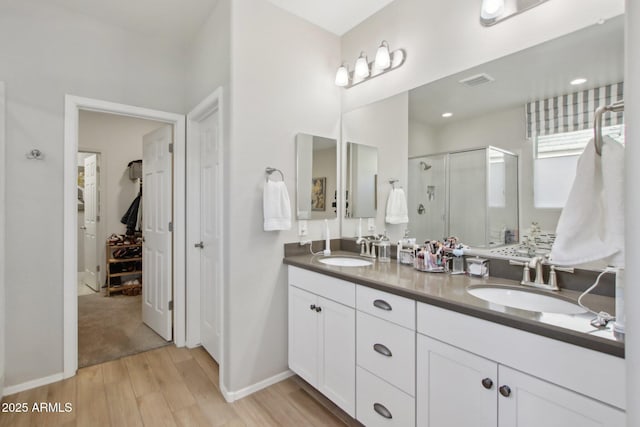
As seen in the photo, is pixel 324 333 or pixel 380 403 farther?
pixel 324 333

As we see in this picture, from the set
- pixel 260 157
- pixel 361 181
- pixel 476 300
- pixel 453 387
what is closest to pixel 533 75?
pixel 476 300

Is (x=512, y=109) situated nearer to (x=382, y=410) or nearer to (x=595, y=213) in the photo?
(x=595, y=213)

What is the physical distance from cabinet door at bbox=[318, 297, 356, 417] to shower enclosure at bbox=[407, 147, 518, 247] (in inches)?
29.2

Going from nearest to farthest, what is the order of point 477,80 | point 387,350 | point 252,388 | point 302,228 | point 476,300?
point 476,300 → point 387,350 → point 477,80 → point 252,388 → point 302,228

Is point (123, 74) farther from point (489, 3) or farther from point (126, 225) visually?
point (126, 225)

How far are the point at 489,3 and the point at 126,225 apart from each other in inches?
200

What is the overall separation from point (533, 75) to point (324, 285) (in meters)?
1.55

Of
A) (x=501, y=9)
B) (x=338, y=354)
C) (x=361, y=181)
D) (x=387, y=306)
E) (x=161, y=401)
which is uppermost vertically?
(x=501, y=9)

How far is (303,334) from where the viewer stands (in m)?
2.03

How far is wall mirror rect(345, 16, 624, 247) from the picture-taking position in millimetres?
1330

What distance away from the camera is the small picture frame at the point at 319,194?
2.38m

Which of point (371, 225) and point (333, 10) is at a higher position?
point (333, 10)

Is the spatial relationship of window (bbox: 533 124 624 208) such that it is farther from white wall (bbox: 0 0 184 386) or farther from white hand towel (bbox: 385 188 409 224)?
white wall (bbox: 0 0 184 386)

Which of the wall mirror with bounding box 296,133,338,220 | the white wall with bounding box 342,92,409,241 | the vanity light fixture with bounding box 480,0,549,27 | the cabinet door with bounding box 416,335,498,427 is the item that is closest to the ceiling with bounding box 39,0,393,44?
the white wall with bounding box 342,92,409,241
